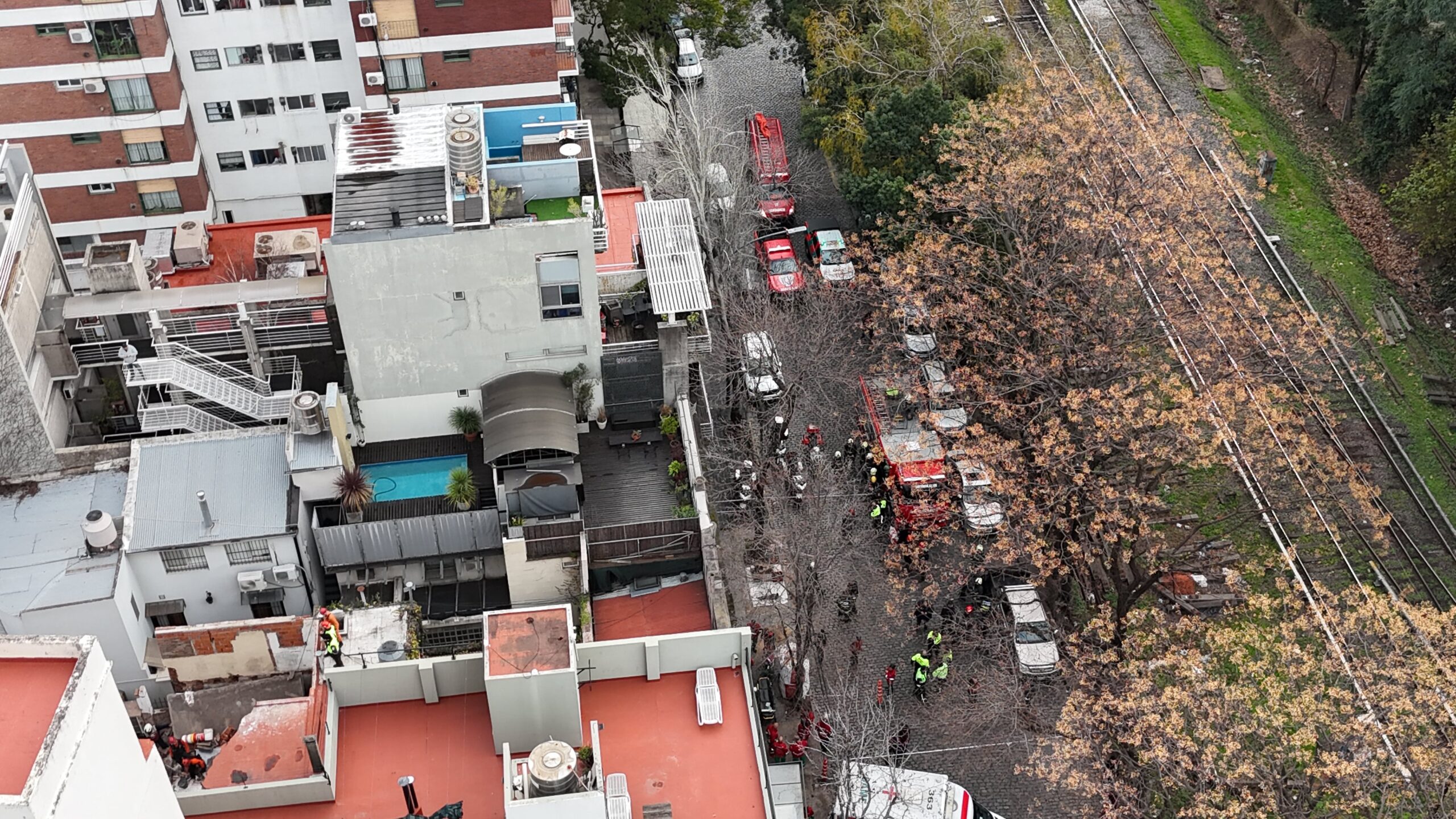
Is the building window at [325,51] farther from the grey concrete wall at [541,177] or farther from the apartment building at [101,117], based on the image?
the grey concrete wall at [541,177]

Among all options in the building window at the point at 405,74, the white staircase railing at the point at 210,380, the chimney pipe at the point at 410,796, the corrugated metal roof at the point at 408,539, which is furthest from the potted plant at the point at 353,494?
the building window at the point at 405,74

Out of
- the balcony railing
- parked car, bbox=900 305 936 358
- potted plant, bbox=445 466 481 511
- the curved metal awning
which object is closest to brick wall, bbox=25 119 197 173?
the balcony railing

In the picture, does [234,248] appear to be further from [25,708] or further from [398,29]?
[25,708]

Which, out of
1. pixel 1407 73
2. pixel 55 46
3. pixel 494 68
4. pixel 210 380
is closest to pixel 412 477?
pixel 210 380

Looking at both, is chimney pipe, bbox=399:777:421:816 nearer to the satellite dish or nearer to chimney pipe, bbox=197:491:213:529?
the satellite dish

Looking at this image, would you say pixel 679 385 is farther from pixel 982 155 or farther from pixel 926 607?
pixel 982 155

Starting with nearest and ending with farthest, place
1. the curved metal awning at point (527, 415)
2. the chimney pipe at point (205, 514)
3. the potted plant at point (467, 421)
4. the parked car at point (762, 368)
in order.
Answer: the chimney pipe at point (205, 514)
the curved metal awning at point (527, 415)
the potted plant at point (467, 421)
the parked car at point (762, 368)
